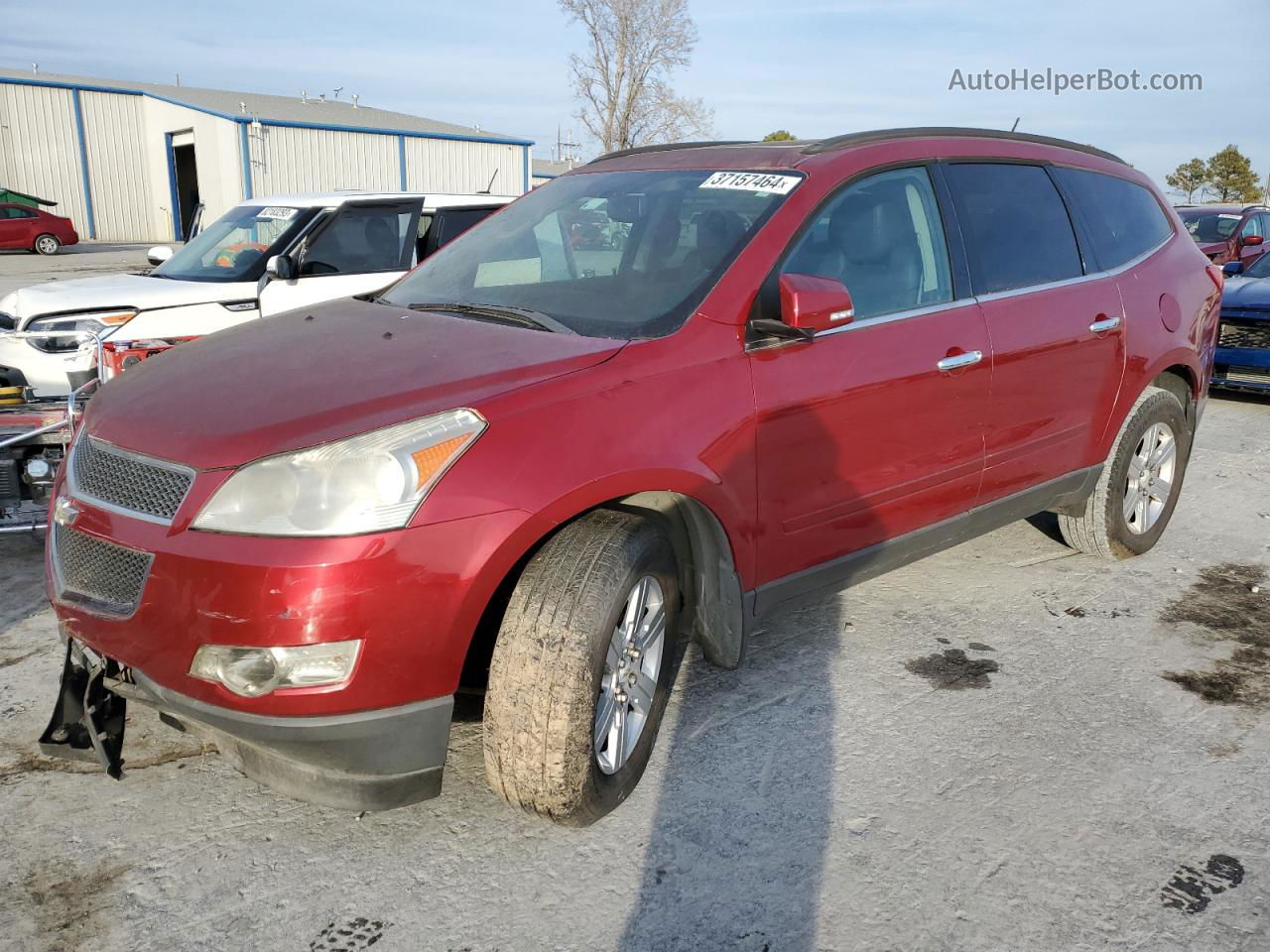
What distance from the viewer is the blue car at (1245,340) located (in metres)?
8.88

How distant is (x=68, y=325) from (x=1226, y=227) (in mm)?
13876

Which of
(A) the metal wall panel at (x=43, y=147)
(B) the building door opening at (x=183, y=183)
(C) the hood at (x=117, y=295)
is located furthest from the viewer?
(B) the building door opening at (x=183, y=183)

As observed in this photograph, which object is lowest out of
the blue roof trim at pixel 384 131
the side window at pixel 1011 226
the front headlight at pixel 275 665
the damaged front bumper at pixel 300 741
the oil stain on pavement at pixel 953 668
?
the oil stain on pavement at pixel 953 668

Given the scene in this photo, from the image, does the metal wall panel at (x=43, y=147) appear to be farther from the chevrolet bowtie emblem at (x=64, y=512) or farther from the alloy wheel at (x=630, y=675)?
the alloy wheel at (x=630, y=675)

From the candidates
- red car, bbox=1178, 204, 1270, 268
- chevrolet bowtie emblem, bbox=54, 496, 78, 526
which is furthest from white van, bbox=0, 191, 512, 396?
red car, bbox=1178, 204, 1270, 268

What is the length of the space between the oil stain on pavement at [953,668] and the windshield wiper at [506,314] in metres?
1.81

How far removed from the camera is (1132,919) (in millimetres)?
2379

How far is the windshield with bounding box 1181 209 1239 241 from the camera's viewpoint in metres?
13.7

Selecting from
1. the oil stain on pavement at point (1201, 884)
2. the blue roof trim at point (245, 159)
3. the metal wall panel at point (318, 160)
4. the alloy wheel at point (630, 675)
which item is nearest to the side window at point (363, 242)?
the alloy wheel at point (630, 675)

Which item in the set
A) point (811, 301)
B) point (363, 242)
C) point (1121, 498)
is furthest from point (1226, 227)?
point (811, 301)

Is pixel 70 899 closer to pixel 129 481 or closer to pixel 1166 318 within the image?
pixel 129 481

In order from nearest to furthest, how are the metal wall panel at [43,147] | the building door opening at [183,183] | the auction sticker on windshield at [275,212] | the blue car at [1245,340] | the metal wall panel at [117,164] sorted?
the auction sticker on windshield at [275,212]
the blue car at [1245,340]
the metal wall panel at [43,147]
the metal wall panel at [117,164]
the building door opening at [183,183]

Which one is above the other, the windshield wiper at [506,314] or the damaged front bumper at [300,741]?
the windshield wiper at [506,314]

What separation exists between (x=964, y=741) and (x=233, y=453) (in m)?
2.30
